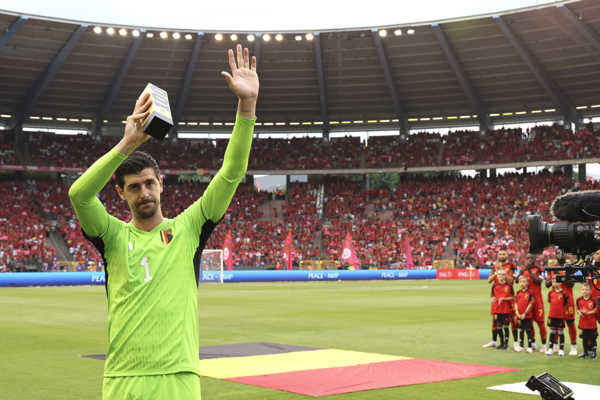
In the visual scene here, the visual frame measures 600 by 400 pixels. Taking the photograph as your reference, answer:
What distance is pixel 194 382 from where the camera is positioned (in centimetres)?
376

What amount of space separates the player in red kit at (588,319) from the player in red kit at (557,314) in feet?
0.97

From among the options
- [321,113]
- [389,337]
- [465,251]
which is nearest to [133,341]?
[389,337]

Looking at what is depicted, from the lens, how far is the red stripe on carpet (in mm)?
10266

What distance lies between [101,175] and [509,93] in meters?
54.0

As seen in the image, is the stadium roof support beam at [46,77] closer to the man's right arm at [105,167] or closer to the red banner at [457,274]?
the red banner at [457,274]

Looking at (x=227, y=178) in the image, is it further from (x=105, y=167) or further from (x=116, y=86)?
(x=116, y=86)

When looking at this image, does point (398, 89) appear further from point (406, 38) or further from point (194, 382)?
point (194, 382)

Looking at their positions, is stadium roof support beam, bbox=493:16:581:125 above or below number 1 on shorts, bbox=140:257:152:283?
above

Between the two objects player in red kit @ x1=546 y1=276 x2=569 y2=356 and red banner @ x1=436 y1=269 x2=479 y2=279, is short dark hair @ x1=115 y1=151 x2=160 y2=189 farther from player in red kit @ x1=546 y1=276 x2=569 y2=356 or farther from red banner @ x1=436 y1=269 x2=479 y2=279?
red banner @ x1=436 y1=269 x2=479 y2=279

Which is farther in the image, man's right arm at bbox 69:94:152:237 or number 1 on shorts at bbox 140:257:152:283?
number 1 on shorts at bbox 140:257:152:283

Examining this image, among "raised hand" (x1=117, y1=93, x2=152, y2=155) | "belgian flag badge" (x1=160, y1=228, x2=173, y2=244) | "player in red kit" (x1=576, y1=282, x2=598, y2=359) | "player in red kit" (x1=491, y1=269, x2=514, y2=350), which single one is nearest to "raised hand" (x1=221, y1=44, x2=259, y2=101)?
"raised hand" (x1=117, y1=93, x2=152, y2=155)

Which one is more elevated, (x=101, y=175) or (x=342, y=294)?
(x=101, y=175)

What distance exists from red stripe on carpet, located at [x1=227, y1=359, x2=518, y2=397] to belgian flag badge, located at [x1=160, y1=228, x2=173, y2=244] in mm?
6274

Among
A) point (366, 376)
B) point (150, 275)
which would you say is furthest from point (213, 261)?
point (150, 275)
